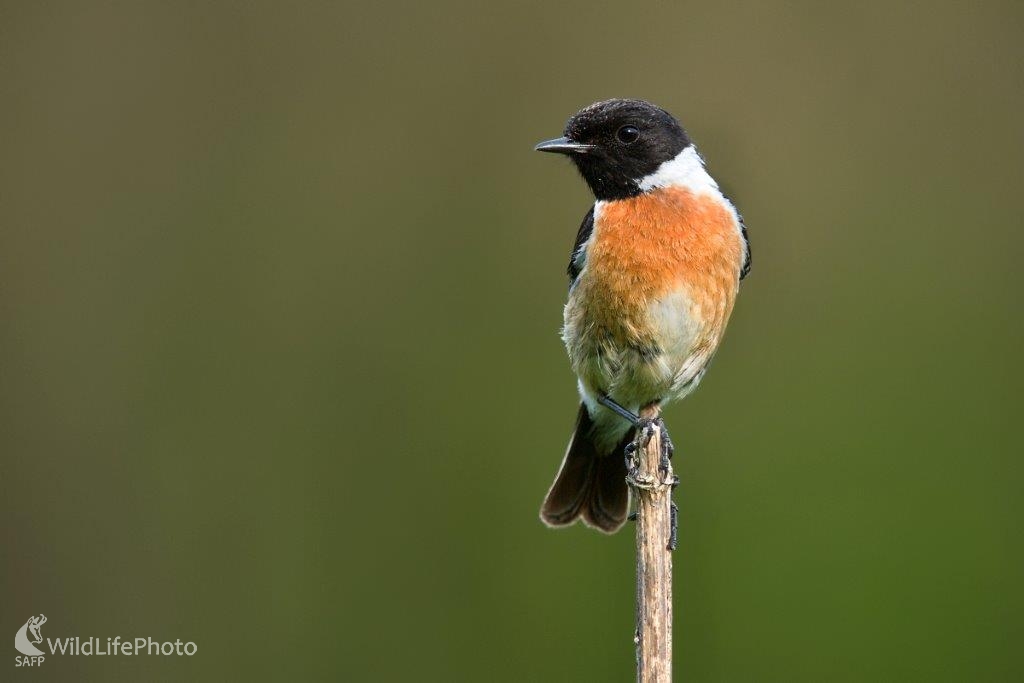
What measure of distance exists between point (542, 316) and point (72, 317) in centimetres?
257

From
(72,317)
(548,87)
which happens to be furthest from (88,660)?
(548,87)

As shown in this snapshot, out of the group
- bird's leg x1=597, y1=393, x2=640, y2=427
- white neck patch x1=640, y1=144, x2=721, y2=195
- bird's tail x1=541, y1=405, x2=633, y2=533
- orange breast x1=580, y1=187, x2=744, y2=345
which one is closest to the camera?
orange breast x1=580, y1=187, x2=744, y2=345

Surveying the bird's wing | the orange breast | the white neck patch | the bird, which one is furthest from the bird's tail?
the white neck patch

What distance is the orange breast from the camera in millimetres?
4781

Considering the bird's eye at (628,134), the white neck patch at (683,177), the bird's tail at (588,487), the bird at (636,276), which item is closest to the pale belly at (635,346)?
the bird at (636,276)

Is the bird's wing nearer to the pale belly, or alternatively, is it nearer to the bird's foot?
the pale belly

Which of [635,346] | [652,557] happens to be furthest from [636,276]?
[652,557]

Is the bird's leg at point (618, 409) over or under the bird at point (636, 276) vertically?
under

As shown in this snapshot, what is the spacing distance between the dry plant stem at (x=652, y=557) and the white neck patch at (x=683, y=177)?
42.1 inches

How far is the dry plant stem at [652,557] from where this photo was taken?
3.82 m

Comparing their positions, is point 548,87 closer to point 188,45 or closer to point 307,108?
point 307,108

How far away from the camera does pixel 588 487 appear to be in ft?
17.7

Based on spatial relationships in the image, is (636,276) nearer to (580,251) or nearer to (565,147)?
(580,251)

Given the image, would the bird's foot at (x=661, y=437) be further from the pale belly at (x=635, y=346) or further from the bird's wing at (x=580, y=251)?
the bird's wing at (x=580, y=251)
